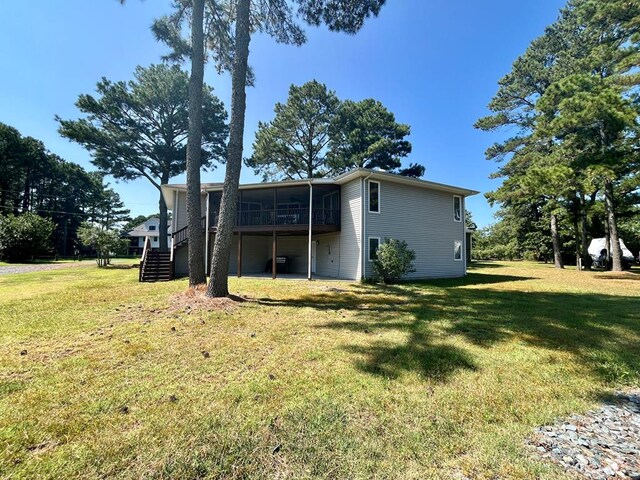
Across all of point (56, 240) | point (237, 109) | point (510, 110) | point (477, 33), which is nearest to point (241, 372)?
point (237, 109)

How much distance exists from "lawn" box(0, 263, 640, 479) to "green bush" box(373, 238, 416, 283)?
5.78 m

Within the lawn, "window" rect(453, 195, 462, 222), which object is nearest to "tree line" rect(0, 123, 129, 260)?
the lawn

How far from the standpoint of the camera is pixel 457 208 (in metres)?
16.3

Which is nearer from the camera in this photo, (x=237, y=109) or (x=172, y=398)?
(x=172, y=398)

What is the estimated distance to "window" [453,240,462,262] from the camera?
16.0 meters

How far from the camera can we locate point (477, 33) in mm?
12984

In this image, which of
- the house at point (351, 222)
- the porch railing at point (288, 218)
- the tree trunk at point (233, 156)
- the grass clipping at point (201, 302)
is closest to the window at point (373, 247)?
the house at point (351, 222)

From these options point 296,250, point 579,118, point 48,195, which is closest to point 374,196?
point 296,250

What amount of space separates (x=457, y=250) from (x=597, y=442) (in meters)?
15.0

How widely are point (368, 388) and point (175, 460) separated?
77.3 inches

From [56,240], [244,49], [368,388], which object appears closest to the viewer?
[368,388]

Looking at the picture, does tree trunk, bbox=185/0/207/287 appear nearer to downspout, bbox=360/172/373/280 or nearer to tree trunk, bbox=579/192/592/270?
downspout, bbox=360/172/373/280

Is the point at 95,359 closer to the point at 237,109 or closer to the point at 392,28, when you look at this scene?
the point at 237,109

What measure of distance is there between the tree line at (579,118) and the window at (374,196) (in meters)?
8.59
